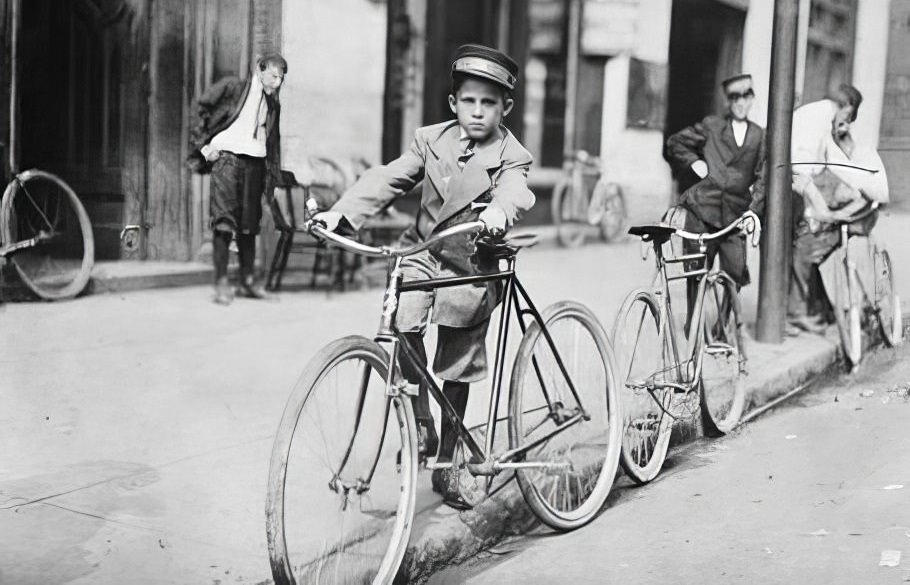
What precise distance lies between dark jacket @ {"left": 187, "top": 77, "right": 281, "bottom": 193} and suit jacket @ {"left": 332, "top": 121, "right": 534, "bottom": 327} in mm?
1414

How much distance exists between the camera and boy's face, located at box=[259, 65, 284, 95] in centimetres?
525

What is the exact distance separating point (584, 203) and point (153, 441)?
608 centimetres

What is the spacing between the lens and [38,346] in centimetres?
442

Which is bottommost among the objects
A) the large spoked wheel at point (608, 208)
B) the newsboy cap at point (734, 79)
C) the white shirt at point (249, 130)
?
the large spoked wheel at point (608, 208)

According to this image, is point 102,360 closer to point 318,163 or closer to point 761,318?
point 318,163

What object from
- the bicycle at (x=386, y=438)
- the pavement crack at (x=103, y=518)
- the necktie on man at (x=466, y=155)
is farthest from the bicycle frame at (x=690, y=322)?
the pavement crack at (x=103, y=518)

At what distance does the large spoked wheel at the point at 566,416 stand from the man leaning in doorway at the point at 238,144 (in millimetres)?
1739

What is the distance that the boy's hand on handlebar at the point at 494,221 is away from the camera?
3.61 metres

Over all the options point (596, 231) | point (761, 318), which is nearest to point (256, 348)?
point (761, 318)

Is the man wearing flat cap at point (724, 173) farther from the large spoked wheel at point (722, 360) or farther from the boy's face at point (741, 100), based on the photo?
the large spoked wheel at point (722, 360)

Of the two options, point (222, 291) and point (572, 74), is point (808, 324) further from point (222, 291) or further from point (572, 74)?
point (222, 291)

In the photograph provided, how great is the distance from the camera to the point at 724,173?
701cm

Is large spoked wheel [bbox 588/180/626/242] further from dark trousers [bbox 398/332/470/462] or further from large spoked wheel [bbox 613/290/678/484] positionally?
dark trousers [bbox 398/332/470/462]

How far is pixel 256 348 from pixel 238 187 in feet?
2.87
